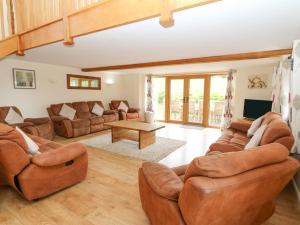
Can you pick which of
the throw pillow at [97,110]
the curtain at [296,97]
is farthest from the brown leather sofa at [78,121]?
the curtain at [296,97]

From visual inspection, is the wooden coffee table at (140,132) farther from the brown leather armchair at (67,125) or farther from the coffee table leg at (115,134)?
the brown leather armchair at (67,125)

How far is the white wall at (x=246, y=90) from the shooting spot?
15.6 ft

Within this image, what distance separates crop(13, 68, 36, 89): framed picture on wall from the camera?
4300 mm

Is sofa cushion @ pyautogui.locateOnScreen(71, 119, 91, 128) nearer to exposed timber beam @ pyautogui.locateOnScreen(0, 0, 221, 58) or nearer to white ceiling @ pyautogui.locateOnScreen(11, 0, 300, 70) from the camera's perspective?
white ceiling @ pyautogui.locateOnScreen(11, 0, 300, 70)

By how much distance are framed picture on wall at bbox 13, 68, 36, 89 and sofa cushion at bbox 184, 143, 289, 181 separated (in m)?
4.99

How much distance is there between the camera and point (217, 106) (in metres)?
Answer: 6.32

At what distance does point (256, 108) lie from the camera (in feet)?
15.0

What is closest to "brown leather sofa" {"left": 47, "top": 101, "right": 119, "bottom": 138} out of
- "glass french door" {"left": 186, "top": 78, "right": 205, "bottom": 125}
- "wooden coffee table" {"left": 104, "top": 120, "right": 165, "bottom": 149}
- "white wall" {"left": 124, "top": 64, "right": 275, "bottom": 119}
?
"wooden coffee table" {"left": 104, "top": 120, "right": 165, "bottom": 149}

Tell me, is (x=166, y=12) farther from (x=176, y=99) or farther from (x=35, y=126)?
(x=176, y=99)

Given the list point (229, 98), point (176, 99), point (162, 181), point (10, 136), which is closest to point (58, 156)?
point (10, 136)

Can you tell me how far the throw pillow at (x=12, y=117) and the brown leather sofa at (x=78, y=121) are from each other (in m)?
0.79

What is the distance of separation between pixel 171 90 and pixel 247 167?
251 inches

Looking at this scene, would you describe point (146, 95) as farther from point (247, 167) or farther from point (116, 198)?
point (247, 167)

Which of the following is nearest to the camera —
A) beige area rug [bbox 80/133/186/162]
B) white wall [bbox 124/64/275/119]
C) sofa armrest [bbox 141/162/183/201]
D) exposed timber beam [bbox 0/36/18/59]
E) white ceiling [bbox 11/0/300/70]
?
sofa armrest [bbox 141/162/183/201]
